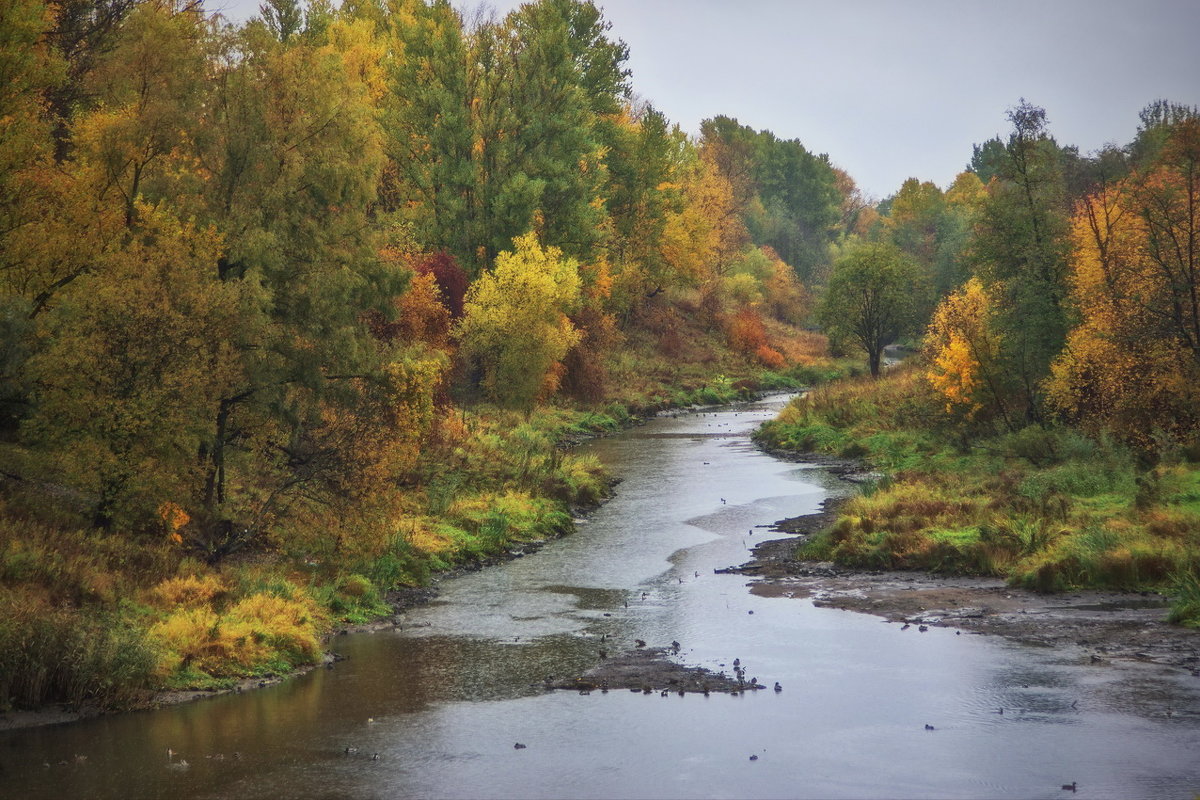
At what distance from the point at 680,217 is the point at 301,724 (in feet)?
245

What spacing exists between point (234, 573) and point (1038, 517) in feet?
67.3

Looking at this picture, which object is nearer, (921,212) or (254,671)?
(254,671)

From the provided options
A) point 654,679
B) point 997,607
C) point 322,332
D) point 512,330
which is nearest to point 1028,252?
point 997,607

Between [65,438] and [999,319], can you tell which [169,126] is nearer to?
[65,438]

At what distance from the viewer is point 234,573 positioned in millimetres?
24328

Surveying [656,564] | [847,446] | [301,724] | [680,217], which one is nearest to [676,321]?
[680,217]

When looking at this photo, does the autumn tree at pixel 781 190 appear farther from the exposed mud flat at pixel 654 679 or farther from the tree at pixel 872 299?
the exposed mud flat at pixel 654 679

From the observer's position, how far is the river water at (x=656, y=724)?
50.6 feet

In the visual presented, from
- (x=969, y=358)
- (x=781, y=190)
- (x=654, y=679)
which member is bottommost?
(x=654, y=679)

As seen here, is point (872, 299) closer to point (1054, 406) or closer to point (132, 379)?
point (1054, 406)

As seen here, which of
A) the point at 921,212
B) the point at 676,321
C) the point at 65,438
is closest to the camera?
the point at 65,438

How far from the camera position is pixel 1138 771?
15156 mm

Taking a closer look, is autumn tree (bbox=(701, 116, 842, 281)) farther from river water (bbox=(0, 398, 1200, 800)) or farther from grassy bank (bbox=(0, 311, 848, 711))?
river water (bbox=(0, 398, 1200, 800))

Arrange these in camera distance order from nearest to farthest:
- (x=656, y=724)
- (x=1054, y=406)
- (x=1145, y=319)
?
(x=656, y=724), (x=1145, y=319), (x=1054, y=406)
